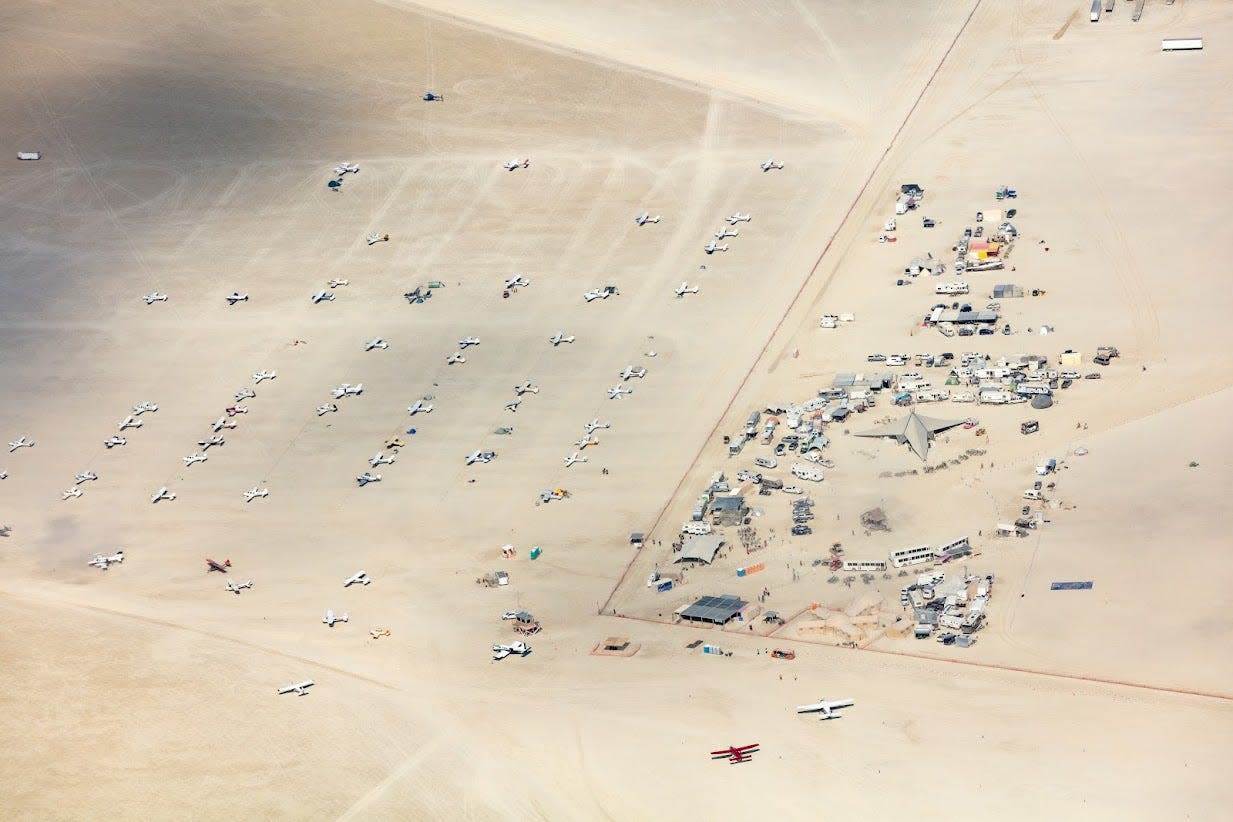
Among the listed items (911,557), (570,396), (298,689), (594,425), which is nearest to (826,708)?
(911,557)

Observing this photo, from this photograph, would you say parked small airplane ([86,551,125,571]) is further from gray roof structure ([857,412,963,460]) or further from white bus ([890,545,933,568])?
white bus ([890,545,933,568])

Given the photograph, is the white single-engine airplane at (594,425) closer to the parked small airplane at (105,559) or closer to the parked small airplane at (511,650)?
the parked small airplane at (511,650)

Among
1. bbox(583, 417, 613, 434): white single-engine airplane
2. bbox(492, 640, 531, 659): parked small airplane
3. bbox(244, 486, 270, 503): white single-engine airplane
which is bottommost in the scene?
bbox(492, 640, 531, 659): parked small airplane

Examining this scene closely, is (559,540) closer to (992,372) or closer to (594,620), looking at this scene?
(594,620)

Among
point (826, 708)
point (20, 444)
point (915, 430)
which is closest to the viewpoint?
point (826, 708)

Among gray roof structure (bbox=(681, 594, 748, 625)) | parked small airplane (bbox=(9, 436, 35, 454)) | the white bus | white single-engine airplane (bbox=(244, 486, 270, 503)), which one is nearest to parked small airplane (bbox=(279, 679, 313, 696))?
gray roof structure (bbox=(681, 594, 748, 625))

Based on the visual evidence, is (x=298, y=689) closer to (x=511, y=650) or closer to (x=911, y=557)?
(x=511, y=650)
